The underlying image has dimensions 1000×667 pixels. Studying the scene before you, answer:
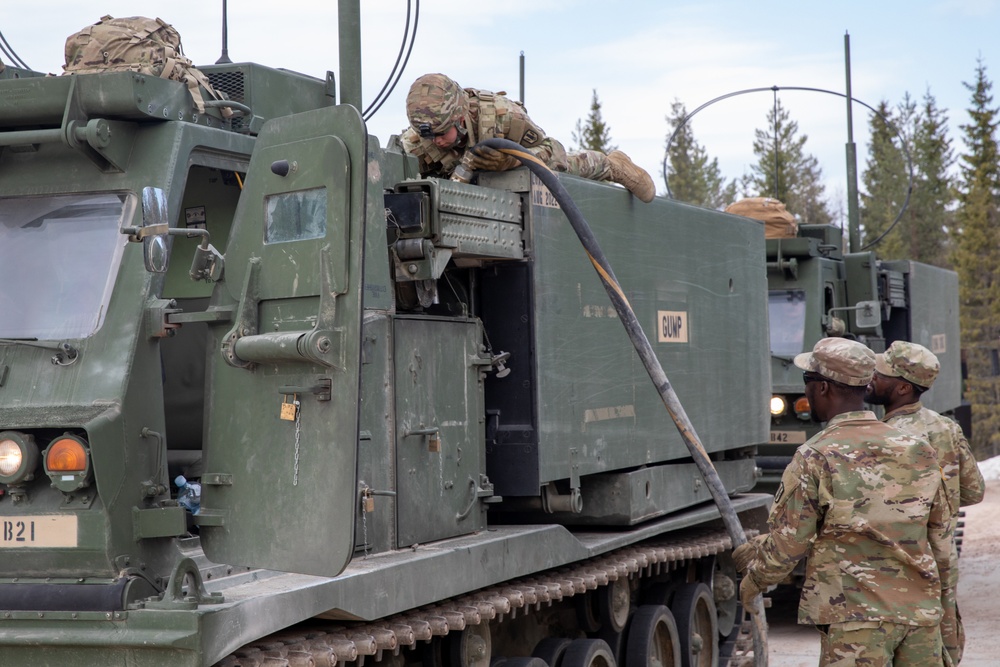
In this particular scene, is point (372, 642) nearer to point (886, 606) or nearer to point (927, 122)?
point (886, 606)

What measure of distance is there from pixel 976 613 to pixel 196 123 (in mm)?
9795

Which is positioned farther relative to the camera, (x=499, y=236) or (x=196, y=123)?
(x=499, y=236)

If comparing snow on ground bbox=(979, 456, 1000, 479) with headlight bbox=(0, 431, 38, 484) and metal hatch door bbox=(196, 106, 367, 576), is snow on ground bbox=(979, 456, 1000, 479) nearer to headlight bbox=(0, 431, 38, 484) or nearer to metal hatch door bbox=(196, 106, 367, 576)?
metal hatch door bbox=(196, 106, 367, 576)

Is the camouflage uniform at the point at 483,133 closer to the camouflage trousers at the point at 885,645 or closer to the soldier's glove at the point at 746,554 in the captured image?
the soldier's glove at the point at 746,554

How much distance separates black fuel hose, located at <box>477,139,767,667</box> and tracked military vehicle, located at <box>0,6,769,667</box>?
230 millimetres

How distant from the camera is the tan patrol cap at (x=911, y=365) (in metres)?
6.81

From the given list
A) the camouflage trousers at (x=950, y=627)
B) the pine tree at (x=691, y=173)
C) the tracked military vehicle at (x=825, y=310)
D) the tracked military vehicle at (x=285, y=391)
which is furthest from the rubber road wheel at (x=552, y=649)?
the pine tree at (x=691, y=173)

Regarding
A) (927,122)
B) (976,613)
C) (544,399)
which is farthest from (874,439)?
(927,122)

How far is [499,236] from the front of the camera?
6246 mm

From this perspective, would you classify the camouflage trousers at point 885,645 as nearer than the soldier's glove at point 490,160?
Yes

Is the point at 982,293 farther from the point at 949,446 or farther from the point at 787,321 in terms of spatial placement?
the point at 949,446

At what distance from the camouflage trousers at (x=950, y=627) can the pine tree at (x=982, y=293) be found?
3882 cm

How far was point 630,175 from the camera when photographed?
741cm

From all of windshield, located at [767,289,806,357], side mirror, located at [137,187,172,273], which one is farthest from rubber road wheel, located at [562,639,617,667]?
windshield, located at [767,289,806,357]
